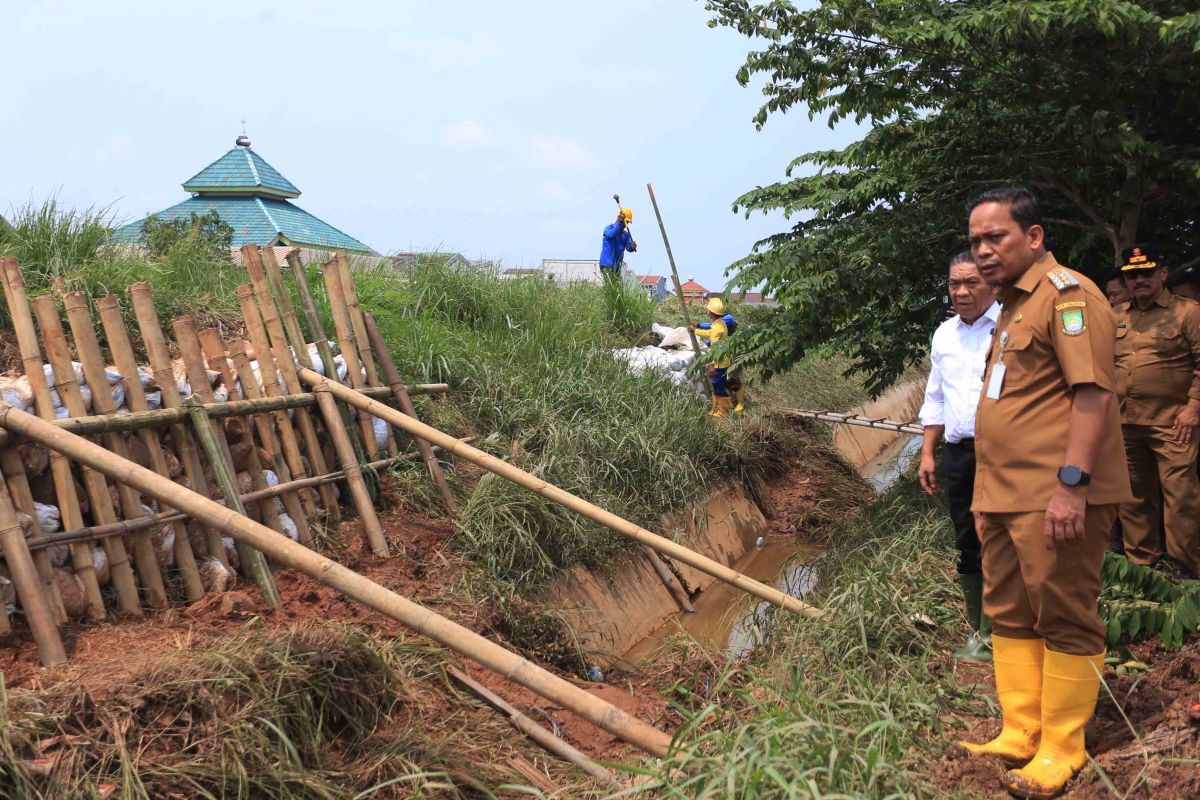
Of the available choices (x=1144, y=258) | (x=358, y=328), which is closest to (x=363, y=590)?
(x=358, y=328)

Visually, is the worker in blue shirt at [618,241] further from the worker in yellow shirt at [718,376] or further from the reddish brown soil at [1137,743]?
the reddish brown soil at [1137,743]

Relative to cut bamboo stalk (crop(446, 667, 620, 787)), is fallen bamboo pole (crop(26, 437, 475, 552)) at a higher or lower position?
higher

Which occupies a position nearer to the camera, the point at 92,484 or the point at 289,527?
the point at 92,484

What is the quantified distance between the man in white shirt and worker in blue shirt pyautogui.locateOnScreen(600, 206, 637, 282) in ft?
31.7

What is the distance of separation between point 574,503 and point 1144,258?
10.4 ft

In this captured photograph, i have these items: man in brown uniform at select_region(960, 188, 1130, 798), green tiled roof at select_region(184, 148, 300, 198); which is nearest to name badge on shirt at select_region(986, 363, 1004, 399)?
man in brown uniform at select_region(960, 188, 1130, 798)

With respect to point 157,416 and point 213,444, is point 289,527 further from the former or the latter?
point 157,416

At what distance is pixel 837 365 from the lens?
14617 mm

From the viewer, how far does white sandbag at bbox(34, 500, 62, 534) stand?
3.70 m

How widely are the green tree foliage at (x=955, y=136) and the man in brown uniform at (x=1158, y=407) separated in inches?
26.6

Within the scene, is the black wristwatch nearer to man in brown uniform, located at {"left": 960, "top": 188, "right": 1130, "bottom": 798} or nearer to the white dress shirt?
man in brown uniform, located at {"left": 960, "top": 188, "right": 1130, "bottom": 798}

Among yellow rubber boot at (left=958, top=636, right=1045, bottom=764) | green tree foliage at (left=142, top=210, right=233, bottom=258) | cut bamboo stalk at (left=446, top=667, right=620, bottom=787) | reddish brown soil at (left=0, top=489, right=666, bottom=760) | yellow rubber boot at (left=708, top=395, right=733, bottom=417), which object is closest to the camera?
yellow rubber boot at (left=958, top=636, right=1045, bottom=764)

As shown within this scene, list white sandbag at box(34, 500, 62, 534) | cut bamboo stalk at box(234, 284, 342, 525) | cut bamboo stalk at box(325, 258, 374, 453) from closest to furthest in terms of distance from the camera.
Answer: white sandbag at box(34, 500, 62, 534), cut bamboo stalk at box(234, 284, 342, 525), cut bamboo stalk at box(325, 258, 374, 453)

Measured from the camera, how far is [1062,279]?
2771mm
